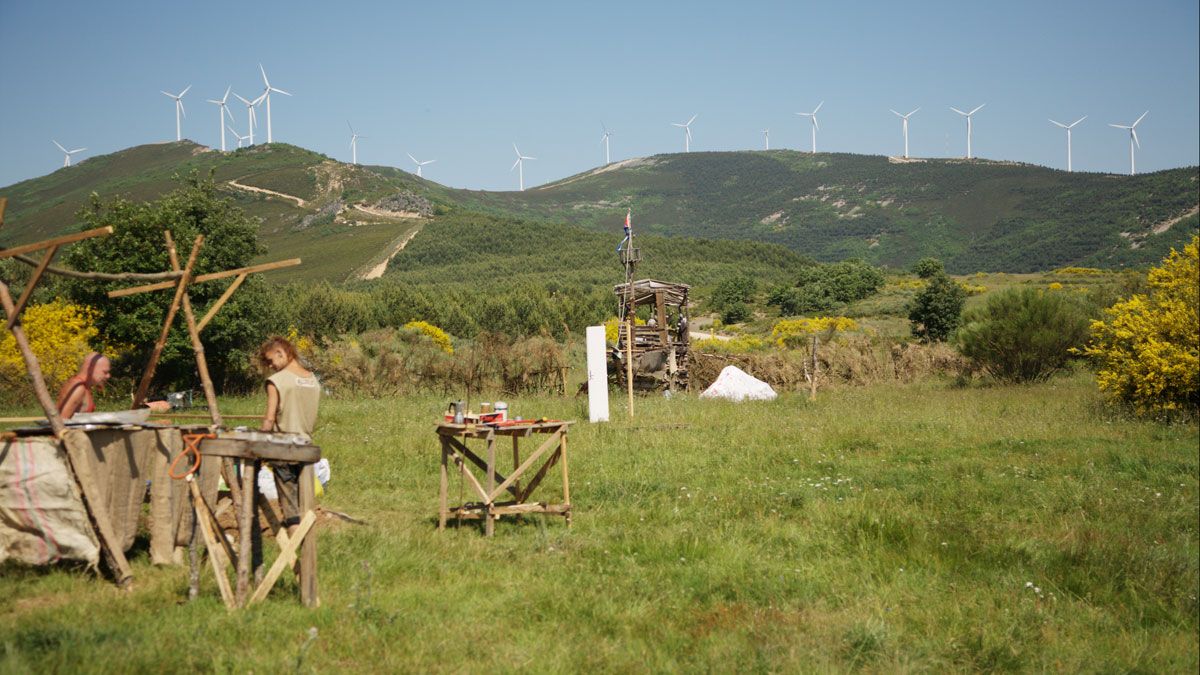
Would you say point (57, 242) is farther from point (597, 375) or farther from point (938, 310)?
point (938, 310)

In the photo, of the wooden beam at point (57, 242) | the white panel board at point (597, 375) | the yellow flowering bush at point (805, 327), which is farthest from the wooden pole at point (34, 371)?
the yellow flowering bush at point (805, 327)

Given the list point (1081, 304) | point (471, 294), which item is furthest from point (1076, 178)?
point (1081, 304)

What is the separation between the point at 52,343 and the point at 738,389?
1569 centimetres

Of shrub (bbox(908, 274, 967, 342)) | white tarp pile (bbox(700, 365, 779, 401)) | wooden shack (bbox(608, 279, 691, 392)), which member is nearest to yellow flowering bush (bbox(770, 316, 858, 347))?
shrub (bbox(908, 274, 967, 342))

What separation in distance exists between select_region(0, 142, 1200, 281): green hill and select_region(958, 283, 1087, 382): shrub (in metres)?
65.6

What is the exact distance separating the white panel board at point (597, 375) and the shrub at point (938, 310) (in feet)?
92.2

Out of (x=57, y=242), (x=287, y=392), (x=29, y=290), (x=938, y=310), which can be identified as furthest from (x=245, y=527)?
(x=938, y=310)

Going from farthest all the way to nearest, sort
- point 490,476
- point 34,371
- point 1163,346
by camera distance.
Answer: point 1163,346 < point 490,476 < point 34,371

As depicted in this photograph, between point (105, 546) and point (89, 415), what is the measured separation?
1.10m

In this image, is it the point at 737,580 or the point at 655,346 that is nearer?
the point at 737,580

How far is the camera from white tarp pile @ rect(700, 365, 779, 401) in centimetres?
2186

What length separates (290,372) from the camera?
799 centimetres

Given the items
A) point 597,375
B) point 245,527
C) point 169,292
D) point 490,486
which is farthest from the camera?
point 169,292

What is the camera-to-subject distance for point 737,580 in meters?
7.21
